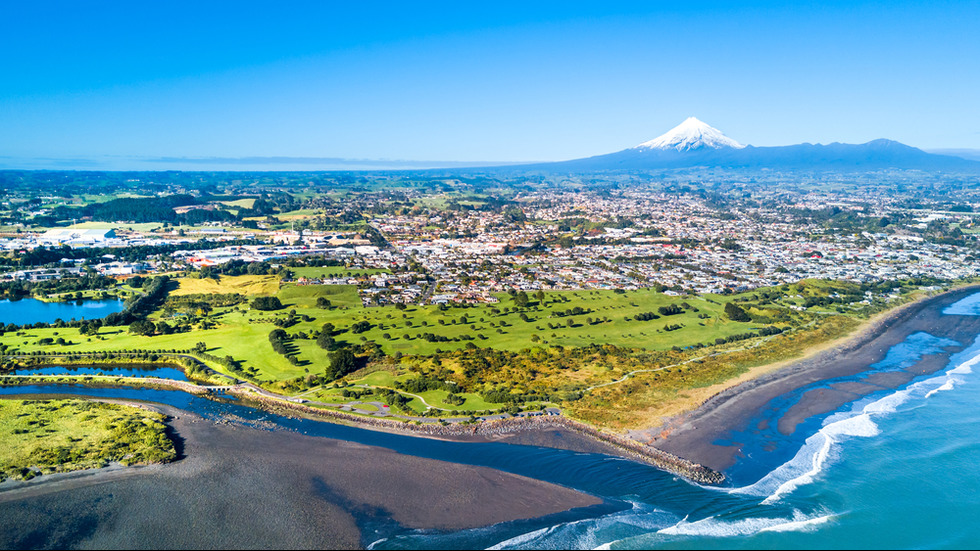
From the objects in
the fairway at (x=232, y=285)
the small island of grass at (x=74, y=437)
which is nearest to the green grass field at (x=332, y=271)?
the fairway at (x=232, y=285)

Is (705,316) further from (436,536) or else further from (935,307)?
(436,536)

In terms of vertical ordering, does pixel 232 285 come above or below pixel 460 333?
above

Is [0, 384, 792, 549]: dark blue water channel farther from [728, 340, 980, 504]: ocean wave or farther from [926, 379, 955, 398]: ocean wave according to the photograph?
[926, 379, 955, 398]: ocean wave

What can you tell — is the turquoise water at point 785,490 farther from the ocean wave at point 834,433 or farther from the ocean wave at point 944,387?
the ocean wave at point 944,387

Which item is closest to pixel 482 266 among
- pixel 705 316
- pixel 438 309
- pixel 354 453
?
pixel 438 309

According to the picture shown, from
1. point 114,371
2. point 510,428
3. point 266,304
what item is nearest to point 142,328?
point 114,371

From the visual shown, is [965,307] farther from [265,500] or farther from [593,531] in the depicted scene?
[265,500]

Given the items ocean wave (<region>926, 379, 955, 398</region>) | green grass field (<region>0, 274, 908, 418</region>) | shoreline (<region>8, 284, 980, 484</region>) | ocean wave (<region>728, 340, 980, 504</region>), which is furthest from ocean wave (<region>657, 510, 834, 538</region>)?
ocean wave (<region>926, 379, 955, 398</region>)
